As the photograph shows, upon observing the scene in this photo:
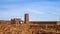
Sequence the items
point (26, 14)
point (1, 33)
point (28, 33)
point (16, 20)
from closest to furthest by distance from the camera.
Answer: point (1, 33)
point (28, 33)
point (26, 14)
point (16, 20)

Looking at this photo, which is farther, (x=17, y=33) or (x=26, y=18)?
(x=26, y=18)

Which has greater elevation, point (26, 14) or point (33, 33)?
point (26, 14)

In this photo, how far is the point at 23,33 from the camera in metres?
8.26

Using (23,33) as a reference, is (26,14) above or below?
above

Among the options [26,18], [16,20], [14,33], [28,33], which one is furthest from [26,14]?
[14,33]

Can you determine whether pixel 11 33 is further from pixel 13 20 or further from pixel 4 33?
pixel 13 20

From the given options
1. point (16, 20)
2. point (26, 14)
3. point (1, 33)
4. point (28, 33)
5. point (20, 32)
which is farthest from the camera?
point (16, 20)

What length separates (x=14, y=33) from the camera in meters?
Result: 7.69

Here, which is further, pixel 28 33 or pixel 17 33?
pixel 28 33

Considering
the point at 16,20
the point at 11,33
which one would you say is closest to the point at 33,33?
the point at 11,33

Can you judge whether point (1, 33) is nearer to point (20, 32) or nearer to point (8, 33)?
point (8, 33)

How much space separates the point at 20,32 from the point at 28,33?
80cm

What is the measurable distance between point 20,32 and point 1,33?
1168 mm

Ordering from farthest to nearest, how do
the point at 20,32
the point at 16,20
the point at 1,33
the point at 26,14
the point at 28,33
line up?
the point at 16,20
the point at 26,14
the point at 28,33
the point at 20,32
the point at 1,33
